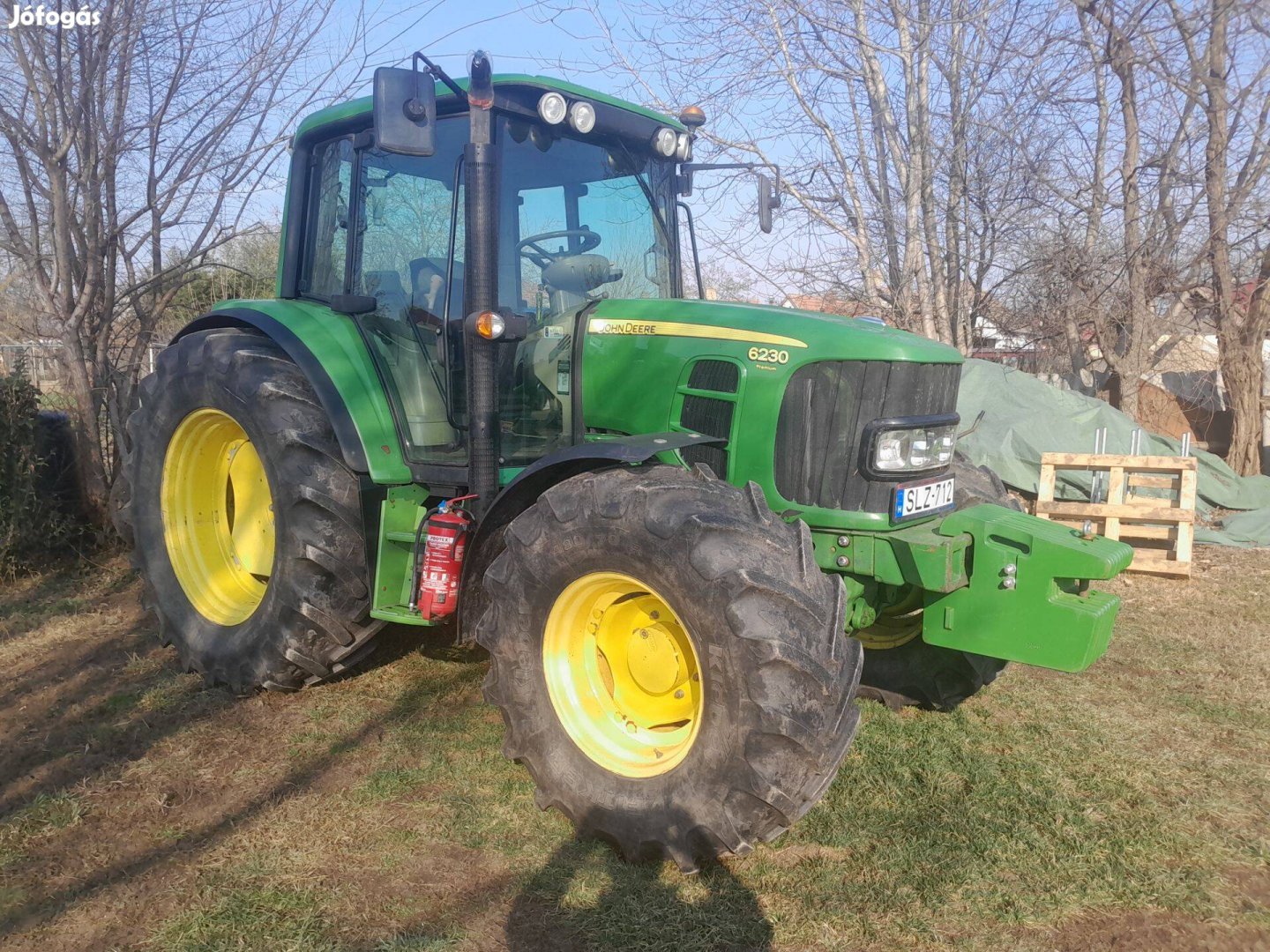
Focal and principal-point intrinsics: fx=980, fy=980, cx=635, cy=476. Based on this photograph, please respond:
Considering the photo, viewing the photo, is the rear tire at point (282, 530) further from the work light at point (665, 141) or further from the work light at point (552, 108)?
the work light at point (665, 141)

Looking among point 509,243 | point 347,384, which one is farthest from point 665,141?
point 347,384

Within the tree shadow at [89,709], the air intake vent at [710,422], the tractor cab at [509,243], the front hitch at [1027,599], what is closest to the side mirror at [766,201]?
the tractor cab at [509,243]

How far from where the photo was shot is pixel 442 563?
3.81 m

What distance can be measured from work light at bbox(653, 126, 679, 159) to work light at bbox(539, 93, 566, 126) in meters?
0.62

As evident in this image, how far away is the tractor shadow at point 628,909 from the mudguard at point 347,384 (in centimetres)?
179

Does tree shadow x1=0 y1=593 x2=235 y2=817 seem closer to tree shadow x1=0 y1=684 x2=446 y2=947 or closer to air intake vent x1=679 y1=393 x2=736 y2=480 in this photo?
tree shadow x1=0 y1=684 x2=446 y2=947

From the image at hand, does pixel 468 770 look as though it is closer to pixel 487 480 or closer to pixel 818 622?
pixel 487 480

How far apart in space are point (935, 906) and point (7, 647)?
14.9ft

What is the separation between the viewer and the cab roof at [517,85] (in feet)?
12.3

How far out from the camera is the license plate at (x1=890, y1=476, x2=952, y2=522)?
342cm

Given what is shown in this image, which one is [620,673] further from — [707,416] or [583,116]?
[583,116]

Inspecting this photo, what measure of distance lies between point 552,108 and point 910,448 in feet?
5.95

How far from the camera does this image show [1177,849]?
3.19 metres

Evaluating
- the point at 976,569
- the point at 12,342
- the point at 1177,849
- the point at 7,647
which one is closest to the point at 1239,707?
the point at 1177,849
